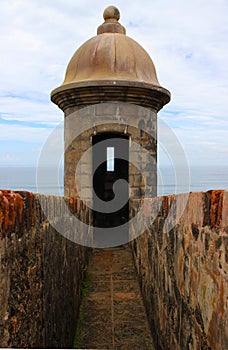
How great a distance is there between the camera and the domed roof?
793 cm

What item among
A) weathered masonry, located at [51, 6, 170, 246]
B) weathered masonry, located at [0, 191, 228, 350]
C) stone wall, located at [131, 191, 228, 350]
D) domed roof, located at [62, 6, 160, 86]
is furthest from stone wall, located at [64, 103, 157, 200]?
weathered masonry, located at [0, 191, 228, 350]

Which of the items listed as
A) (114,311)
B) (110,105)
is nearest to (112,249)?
(110,105)

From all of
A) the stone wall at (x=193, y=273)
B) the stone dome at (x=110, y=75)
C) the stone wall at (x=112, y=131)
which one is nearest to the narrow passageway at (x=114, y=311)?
the stone wall at (x=193, y=273)

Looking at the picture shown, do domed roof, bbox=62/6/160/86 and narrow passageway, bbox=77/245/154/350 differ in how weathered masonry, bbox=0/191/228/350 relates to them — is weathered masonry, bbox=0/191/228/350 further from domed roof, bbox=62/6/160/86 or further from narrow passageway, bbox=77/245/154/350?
domed roof, bbox=62/6/160/86

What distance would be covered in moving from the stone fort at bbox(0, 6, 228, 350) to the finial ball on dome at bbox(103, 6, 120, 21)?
0.02m

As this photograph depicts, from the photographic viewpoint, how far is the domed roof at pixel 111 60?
793 centimetres

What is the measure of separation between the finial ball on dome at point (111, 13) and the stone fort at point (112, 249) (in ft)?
0.06

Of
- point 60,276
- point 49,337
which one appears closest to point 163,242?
point 60,276

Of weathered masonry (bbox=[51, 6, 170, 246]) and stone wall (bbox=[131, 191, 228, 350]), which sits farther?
weathered masonry (bbox=[51, 6, 170, 246])

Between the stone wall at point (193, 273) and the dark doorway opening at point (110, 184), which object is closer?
the stone wall at point (193, 273)

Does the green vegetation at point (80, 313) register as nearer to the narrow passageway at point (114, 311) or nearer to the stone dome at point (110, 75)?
the narrow passageway at point (114, 311)

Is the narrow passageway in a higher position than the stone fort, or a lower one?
lower

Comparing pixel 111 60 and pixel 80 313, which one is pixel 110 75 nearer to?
pixel 111 60

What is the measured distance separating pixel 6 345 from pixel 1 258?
0.32 m
